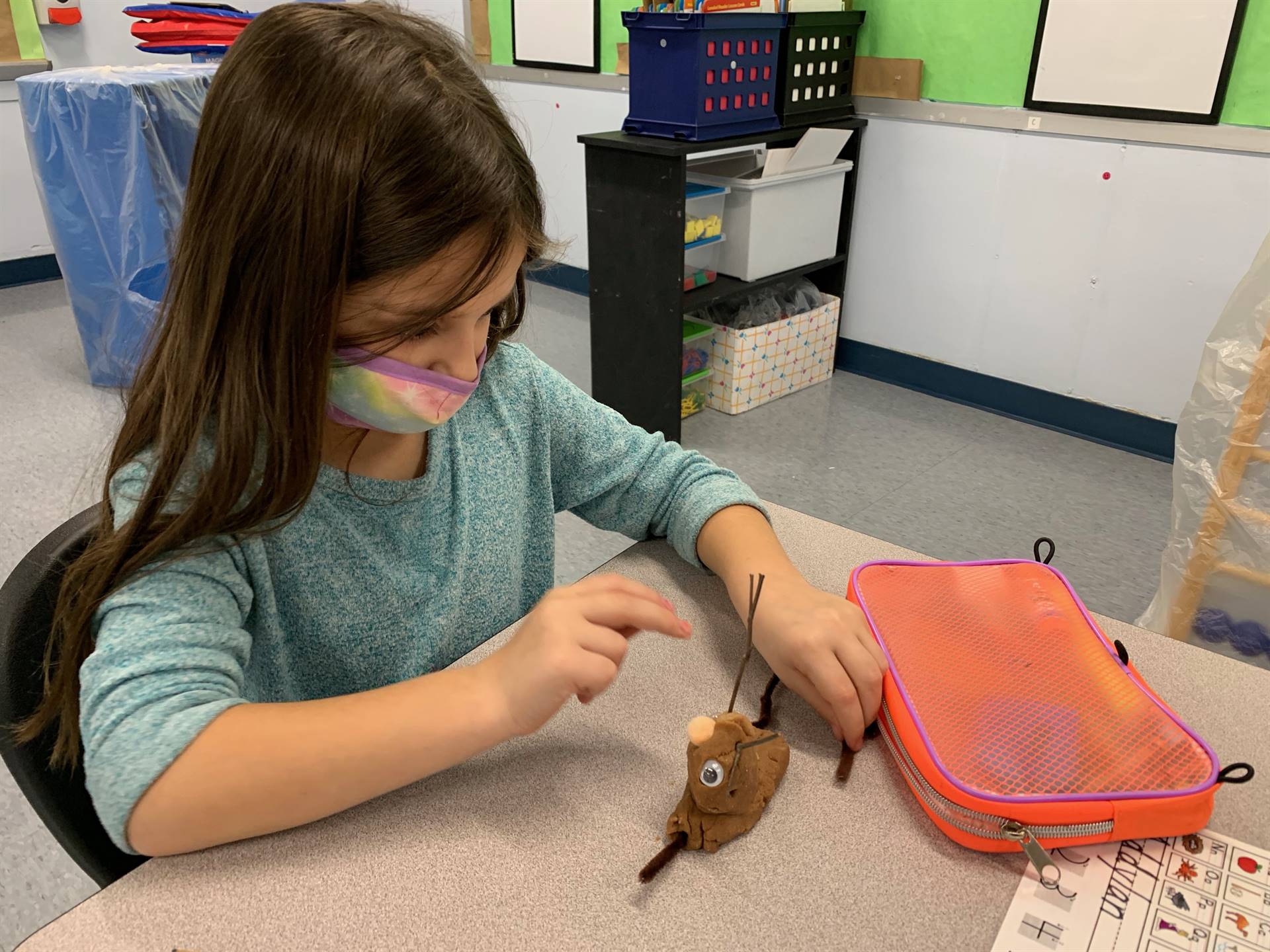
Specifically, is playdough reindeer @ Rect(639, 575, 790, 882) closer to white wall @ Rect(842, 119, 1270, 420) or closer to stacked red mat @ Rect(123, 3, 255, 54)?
white wall @ Rect(842, 119, 1270, 420)

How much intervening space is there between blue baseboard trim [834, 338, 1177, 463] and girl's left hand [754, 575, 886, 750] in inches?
74.7

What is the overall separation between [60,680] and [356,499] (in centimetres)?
22

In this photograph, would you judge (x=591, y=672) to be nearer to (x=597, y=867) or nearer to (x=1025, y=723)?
(x=597, y=867)

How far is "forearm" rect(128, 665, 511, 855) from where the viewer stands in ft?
1.67

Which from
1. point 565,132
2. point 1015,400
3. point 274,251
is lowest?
point 1015,400

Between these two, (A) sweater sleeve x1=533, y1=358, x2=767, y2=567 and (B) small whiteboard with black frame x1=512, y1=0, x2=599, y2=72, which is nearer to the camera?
(A) sweater sleeve x1=533, y1=358, x2=767, y2=567

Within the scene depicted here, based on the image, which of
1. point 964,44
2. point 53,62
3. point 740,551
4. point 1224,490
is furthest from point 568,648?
point 53,62

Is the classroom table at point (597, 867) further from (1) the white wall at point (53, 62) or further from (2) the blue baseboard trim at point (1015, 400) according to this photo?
(1) the white wall at point (53, 62)

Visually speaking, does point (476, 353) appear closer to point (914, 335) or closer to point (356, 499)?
point (356, 499)

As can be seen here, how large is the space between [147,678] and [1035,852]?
0.51 m

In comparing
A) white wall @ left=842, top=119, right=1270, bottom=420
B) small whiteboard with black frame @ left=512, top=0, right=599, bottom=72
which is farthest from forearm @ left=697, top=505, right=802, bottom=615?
small whiteboard with black frame @ left=512, top=0, right=599, bottom=72

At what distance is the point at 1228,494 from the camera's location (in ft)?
4.56

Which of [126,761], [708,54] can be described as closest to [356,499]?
[126,761]

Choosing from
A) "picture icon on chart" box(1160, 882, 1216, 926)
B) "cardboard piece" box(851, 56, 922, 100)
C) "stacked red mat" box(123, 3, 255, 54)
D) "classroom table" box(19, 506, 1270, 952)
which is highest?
"stacked red mat" box(123, 3, 255, 54)
